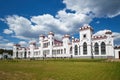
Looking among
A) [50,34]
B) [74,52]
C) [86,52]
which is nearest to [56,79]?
[86,52]

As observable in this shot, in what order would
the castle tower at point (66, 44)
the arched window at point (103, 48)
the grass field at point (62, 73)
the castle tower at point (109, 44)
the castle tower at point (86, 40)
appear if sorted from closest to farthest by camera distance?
the grass field at point (62, 73)
the castle tower at point (109, 44)
the arched window at point (103, 48)
the castle tower at point (86, 40)
the castle tower at point (66, 44)

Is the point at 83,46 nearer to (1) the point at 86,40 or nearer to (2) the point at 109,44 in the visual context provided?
(1) the point at 86,40

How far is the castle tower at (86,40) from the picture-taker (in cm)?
5844

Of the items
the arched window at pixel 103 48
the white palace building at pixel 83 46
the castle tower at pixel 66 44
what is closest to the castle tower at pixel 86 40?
the white palace building at pixel 83 46

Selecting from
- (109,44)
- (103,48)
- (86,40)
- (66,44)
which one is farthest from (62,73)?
(66,44)

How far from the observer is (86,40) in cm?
5972

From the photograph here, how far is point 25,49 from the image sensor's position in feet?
351

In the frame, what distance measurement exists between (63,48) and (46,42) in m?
15.1

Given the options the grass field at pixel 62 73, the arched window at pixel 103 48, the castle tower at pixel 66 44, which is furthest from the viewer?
the castle tower at pixel 66 44

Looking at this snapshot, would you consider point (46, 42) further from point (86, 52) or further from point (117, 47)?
point (117, 47)

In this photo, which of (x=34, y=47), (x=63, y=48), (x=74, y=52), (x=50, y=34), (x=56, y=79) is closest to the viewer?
(x=56, y=79)

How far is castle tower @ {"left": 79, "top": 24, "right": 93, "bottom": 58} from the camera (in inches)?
2301

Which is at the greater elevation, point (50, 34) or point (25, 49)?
point (50, 34)

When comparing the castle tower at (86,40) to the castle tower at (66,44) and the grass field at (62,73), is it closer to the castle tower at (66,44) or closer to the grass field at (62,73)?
the castle tower at (66,44)
